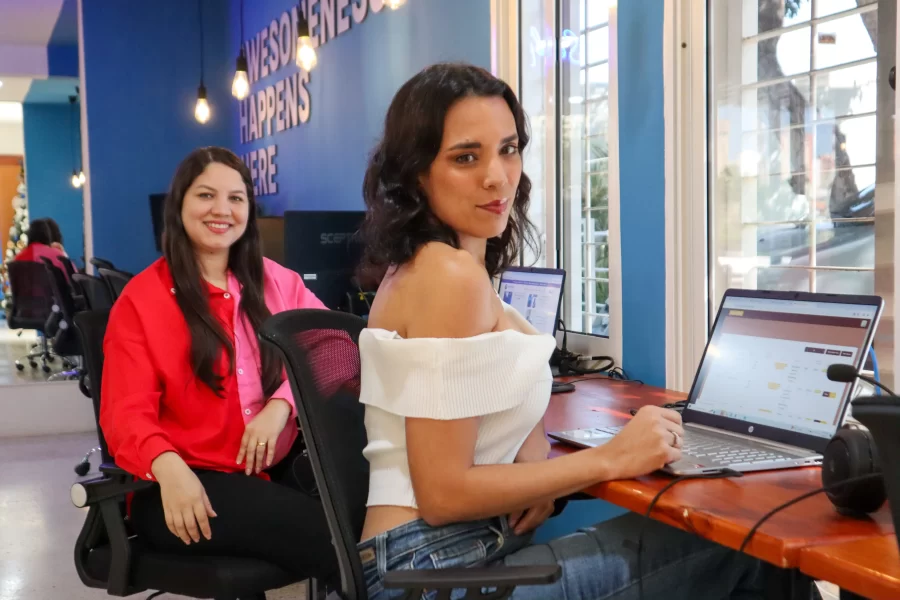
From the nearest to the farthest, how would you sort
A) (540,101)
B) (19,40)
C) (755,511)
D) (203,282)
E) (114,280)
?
(755,511) → (203,282) → (540,101) → (114,280) → (19,40)

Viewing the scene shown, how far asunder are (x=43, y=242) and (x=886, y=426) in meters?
6.35

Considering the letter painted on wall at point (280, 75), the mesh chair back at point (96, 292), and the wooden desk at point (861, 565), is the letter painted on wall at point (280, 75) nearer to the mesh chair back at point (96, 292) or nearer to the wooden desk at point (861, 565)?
the mesh chair back at point (96, 292)

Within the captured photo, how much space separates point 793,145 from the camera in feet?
7.24

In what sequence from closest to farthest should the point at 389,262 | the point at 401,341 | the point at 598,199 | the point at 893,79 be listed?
the point at 401,341 < the point at 389,262 < the point at 893,79 < the point at 598,199

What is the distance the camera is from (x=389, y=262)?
55.9 inches

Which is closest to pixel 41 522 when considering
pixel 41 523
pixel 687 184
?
pixel 41 523

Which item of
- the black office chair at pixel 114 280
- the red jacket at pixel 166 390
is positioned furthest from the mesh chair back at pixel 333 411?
the black office chair at pixel 114 280

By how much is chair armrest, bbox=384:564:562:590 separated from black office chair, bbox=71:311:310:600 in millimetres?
821

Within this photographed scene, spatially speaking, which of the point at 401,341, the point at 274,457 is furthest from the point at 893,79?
the point at 274,457

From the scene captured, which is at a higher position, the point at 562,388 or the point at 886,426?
the point at 886,426

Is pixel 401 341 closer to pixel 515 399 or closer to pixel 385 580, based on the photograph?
pixel 515 399

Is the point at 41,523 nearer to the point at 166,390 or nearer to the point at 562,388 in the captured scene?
the point at 166,390

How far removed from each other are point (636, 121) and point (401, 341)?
1550 millimetres

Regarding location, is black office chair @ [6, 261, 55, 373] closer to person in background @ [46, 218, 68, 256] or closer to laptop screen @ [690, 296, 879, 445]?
person in background @ [46, 218, 68, 256]
